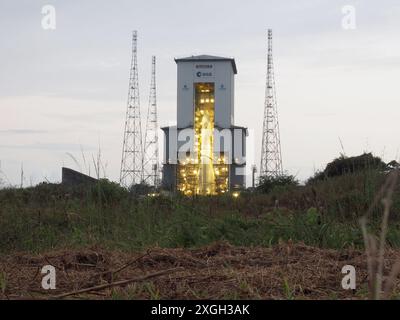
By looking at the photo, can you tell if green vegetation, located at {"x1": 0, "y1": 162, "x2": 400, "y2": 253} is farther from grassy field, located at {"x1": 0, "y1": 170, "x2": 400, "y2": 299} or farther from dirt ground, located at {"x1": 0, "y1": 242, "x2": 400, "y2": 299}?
dirt ground, located at {"x1": 0, "y1": 242, "x2": 400, "y2": 299}

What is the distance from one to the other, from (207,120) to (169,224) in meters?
41.2

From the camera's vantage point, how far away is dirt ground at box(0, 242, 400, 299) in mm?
2768

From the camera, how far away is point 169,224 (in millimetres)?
6832

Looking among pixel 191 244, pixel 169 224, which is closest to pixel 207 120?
pixel 169 224

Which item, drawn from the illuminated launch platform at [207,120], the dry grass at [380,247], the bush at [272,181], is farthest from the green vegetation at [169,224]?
the illuminated launch platform at [207,120]

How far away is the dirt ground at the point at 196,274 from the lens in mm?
2768

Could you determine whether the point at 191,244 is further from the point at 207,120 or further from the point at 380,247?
the point at 207,120

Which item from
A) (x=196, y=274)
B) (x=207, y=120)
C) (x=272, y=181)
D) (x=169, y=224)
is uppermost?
(x=207, y=120)

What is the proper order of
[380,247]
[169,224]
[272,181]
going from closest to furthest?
[380,247], [169,224], [272,181]

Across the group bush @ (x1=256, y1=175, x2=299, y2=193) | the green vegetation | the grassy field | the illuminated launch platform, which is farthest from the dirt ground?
the illuminated launch platform

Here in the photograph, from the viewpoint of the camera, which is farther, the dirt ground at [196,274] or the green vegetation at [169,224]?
the green vegetation at [169,224]

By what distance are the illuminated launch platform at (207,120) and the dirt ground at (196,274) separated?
39625 mm

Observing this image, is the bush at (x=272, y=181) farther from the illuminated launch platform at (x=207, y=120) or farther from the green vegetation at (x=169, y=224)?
the illuminated launch platform at (x=207, y=120)
